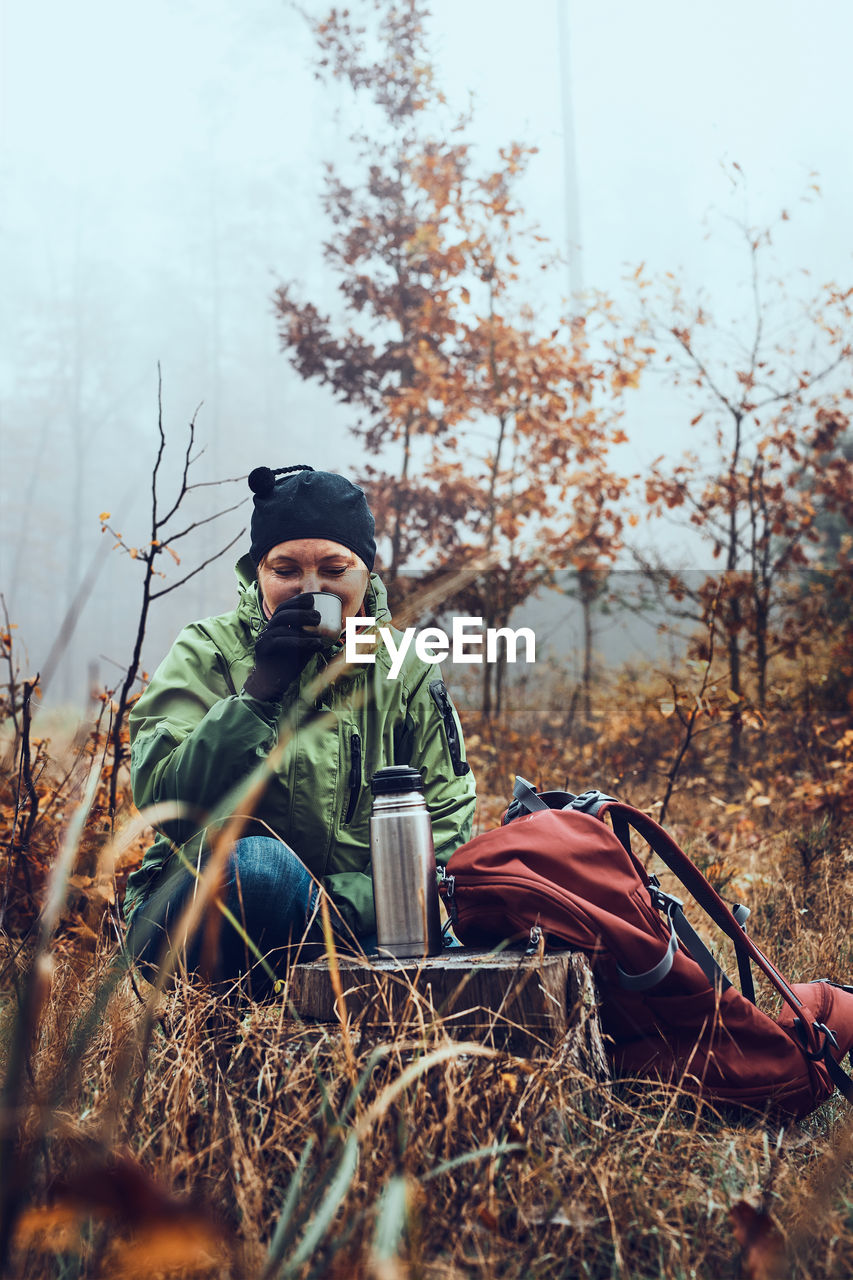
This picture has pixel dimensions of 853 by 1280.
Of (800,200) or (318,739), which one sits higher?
(800,200)

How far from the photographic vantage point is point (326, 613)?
224cm

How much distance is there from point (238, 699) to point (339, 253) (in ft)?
22.3

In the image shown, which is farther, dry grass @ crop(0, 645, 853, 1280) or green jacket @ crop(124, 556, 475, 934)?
green jacket @ crop(124, 556, 475, 934)

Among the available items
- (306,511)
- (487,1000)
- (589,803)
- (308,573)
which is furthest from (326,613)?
(487,1000)

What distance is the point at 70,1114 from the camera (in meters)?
1.52

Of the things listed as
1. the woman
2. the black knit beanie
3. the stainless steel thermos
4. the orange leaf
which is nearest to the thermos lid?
the stainless steel thermos

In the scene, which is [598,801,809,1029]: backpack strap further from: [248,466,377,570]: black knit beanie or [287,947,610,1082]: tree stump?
[248,466,377,570]: black knit beanie

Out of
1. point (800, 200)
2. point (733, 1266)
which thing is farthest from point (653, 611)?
point (733, 1266)

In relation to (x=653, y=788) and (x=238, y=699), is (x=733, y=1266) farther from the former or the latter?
(x=653, y=788)

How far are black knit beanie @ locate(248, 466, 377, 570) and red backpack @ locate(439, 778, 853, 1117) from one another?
0.90 meters

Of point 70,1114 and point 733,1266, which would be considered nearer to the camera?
point 733,1266

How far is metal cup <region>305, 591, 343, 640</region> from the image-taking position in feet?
7.22

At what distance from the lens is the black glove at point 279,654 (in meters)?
2.10

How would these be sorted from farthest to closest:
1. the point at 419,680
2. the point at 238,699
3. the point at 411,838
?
1. the point at 419,680
2. the point at 238,699
3. the point at 411,838
